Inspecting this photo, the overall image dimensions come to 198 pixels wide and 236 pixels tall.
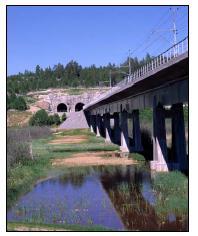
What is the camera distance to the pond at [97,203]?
63.5ft

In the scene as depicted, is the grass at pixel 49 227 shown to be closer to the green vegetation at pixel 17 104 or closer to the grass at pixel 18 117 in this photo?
the grass at pixel 18 117

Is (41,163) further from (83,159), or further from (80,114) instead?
(80,114)

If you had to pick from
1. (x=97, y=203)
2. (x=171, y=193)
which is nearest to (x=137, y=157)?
(x=171, y=193)

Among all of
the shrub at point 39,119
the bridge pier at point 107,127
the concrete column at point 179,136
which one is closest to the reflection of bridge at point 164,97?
the concrete column at point 179,136

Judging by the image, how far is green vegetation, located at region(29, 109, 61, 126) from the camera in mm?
114750

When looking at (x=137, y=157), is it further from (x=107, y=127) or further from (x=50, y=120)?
(x=50, y=120)

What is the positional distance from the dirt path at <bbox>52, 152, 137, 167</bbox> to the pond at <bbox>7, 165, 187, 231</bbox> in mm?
6348

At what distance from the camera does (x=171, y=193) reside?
78.2 ft

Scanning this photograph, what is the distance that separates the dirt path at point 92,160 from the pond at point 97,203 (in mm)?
6348

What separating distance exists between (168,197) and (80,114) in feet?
292

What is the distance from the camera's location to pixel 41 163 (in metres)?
40.3

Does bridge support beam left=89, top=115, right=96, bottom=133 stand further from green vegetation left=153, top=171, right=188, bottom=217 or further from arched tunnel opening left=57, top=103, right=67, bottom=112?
green vegetation left=153, top=171, right=188, bottom=217

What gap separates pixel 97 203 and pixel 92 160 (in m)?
20.2

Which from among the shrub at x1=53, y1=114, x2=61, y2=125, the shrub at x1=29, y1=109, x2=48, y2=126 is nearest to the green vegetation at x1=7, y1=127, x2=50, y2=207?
the shrub at x1=29, y1=109, x2=48, y2=126
